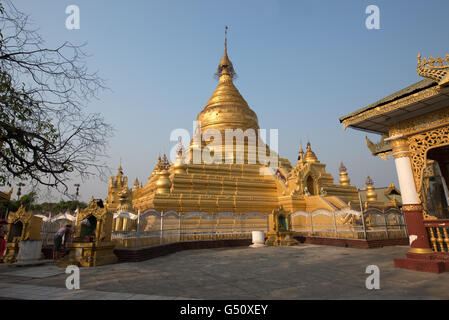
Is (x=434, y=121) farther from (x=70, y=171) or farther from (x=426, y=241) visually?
(x=70, y=171)

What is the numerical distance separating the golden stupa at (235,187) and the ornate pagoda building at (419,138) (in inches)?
354

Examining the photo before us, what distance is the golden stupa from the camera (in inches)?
686

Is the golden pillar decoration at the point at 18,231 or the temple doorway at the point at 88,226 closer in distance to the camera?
the temple doorway at the point at 88,226

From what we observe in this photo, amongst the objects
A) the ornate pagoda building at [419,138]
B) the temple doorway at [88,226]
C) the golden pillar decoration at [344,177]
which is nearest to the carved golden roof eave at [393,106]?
the ornate pagoda building at [419,138]

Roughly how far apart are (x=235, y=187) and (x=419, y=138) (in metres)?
14.3

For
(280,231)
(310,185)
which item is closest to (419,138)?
(280,231)

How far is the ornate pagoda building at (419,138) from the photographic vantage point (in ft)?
20.5

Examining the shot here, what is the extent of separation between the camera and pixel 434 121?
22.9ft

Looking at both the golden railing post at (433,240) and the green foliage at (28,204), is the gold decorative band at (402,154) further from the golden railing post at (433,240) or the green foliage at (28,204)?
the green foliage at (28,204)

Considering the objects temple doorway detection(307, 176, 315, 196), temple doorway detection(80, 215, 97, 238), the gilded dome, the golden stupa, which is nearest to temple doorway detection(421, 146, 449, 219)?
the golden stupa

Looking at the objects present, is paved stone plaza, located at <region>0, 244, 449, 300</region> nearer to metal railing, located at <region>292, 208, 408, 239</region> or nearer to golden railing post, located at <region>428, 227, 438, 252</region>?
golden railing post, located at <region>428, 227, 438, 252</region>

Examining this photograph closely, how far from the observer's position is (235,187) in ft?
66.8
